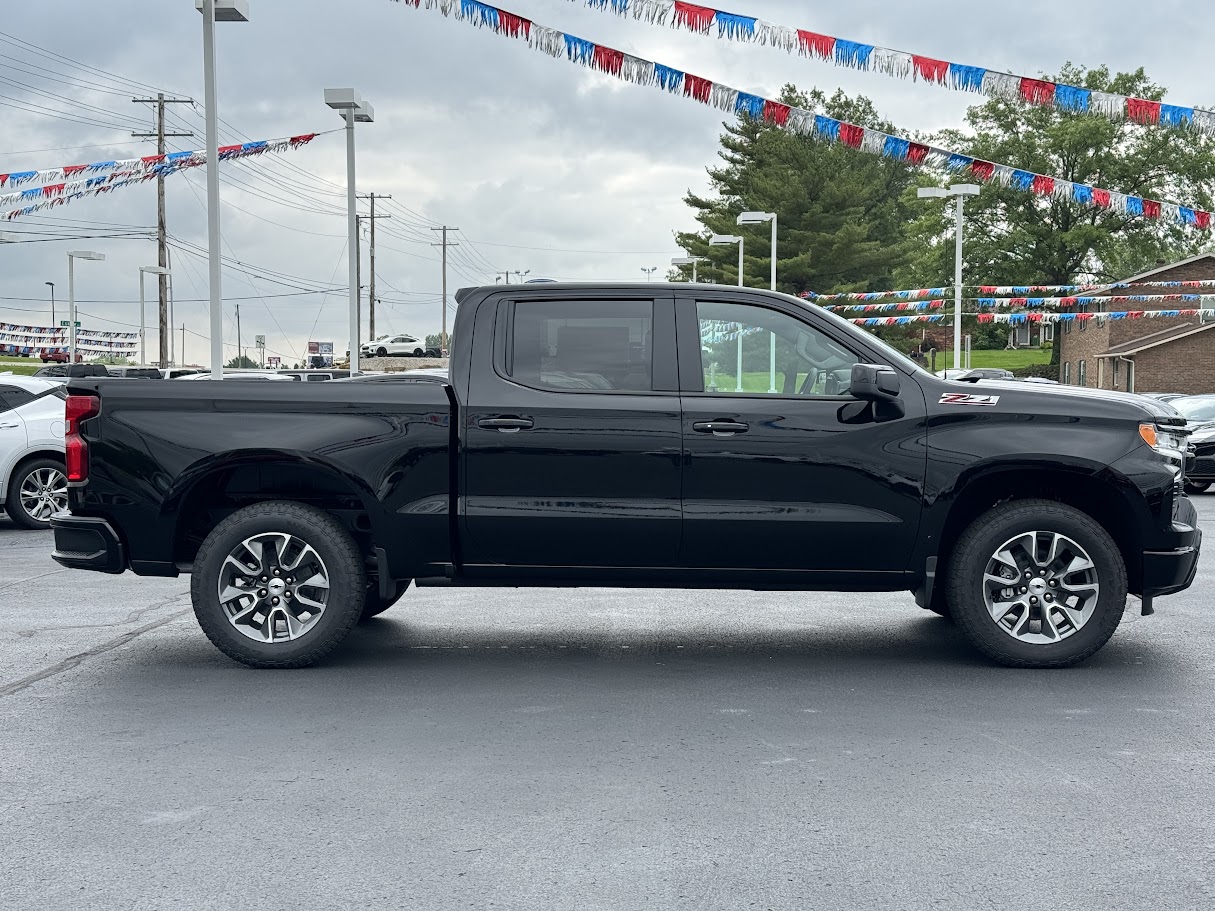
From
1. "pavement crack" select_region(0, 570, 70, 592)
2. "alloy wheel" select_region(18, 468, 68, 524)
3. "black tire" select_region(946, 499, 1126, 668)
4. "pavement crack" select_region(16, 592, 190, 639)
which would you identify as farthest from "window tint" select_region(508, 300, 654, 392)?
"alloy wheel" select_region(18, 468, 68, 524)

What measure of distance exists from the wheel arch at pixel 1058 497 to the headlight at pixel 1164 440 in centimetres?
26

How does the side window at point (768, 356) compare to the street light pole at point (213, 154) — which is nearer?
the side window at point (768, 356)

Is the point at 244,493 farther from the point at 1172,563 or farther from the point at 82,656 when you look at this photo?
the point at 1172,563

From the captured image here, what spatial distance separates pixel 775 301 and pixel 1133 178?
65.7 metres

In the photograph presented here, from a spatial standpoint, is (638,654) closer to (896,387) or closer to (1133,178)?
(896,387)

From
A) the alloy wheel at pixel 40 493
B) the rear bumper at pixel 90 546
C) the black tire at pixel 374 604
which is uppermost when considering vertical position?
the rear bumper at pixel 90 546

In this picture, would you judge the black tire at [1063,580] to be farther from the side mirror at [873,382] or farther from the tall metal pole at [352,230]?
the tall metal pole at [352,230]

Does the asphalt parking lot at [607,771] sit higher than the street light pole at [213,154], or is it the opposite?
the street light pole at [213,154]

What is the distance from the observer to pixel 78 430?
7.11m

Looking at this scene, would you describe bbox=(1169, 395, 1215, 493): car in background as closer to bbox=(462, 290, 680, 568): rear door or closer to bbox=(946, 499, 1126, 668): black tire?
bbox=(946, 499, 1126, 668): black tire

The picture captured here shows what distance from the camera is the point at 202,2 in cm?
1761

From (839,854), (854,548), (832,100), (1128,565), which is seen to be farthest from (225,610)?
(832,100)

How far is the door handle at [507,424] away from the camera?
687cm

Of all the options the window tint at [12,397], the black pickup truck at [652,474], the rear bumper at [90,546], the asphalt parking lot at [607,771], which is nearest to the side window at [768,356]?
the black pickup truck at [652,474]
